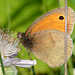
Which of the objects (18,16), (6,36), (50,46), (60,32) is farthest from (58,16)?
(18,16)

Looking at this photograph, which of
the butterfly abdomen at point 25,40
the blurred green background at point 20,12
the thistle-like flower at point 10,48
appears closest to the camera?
the thistle-like flower at point 10,48

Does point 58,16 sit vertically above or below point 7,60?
above

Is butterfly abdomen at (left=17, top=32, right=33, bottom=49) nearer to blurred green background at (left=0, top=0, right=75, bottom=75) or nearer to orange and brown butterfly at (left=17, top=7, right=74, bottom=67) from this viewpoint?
orange and brown butterfly at (left=17, top=7, right=74, bottom=67)

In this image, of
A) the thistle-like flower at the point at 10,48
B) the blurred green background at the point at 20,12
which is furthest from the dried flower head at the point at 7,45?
the blurred green background at the point at 20,12

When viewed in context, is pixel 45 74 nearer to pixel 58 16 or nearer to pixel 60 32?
pixel 60 32

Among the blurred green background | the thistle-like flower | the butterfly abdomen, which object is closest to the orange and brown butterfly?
the butterfly abdomen

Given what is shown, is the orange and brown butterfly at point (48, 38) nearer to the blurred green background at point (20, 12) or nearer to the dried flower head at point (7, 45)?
the dried flower head at point (7, 45)

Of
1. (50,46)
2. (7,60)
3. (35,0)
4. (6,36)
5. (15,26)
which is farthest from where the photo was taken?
A: (35,0)
